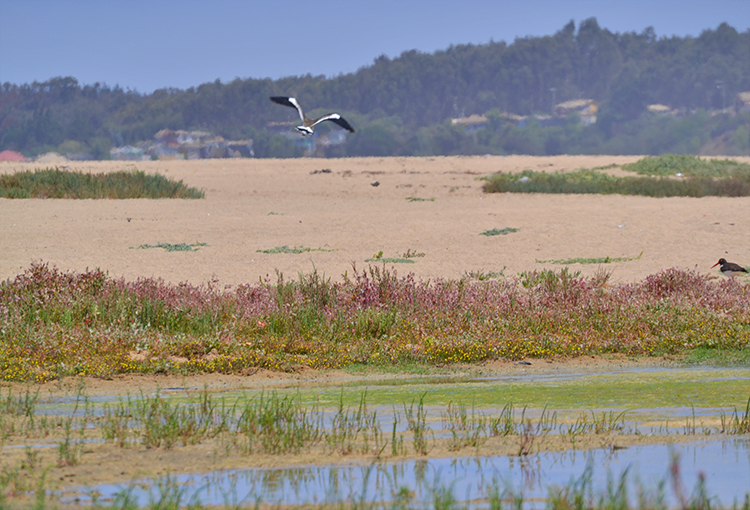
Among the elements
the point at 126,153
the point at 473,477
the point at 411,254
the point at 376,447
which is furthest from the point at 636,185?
the point at 126,153

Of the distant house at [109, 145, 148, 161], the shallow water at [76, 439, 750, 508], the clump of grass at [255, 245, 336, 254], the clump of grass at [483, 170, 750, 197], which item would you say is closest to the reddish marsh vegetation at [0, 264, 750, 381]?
the shallow water at [76, 439, 750, 508]

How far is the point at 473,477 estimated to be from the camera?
5141 millimetres

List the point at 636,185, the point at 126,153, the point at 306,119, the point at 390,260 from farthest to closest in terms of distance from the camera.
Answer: the point at 126,153, the point at 636,185, the point at 390,260, the point at 306,119

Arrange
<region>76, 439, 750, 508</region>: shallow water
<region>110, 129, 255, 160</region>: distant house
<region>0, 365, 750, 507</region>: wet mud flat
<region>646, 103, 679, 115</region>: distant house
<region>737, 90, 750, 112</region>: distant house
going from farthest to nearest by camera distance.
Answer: <region>737, 90, 750, 112</region>: distant house
<region>646, 103, 679, 115</region>: distant house
<region>110, 129, 255, 160</region>: distant house
<region>0, 365, 750, 507</region>: wet mud flat
<region>76, 439, 750, 508</region>: shallow water

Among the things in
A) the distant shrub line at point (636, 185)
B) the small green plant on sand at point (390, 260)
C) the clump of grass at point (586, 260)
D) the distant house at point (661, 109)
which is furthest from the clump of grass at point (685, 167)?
the distant house at point (661, 109)

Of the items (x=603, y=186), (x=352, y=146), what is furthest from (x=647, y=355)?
(x=352, y=146)

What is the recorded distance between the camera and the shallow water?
474 centimetres

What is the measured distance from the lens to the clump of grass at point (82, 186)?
28.0 meters

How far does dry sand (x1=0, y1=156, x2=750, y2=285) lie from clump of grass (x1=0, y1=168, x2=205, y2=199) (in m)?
1.25

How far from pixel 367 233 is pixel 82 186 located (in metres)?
11.5

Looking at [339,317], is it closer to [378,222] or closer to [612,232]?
[612,232]

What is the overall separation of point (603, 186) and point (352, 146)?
73.4 m

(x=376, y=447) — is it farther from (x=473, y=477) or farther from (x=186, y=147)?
(x=186, y=147)

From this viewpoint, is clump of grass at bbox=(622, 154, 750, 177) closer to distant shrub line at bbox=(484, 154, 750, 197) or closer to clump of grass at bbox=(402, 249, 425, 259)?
distant shrub line at bbox=(484, 154, 750, 197)
